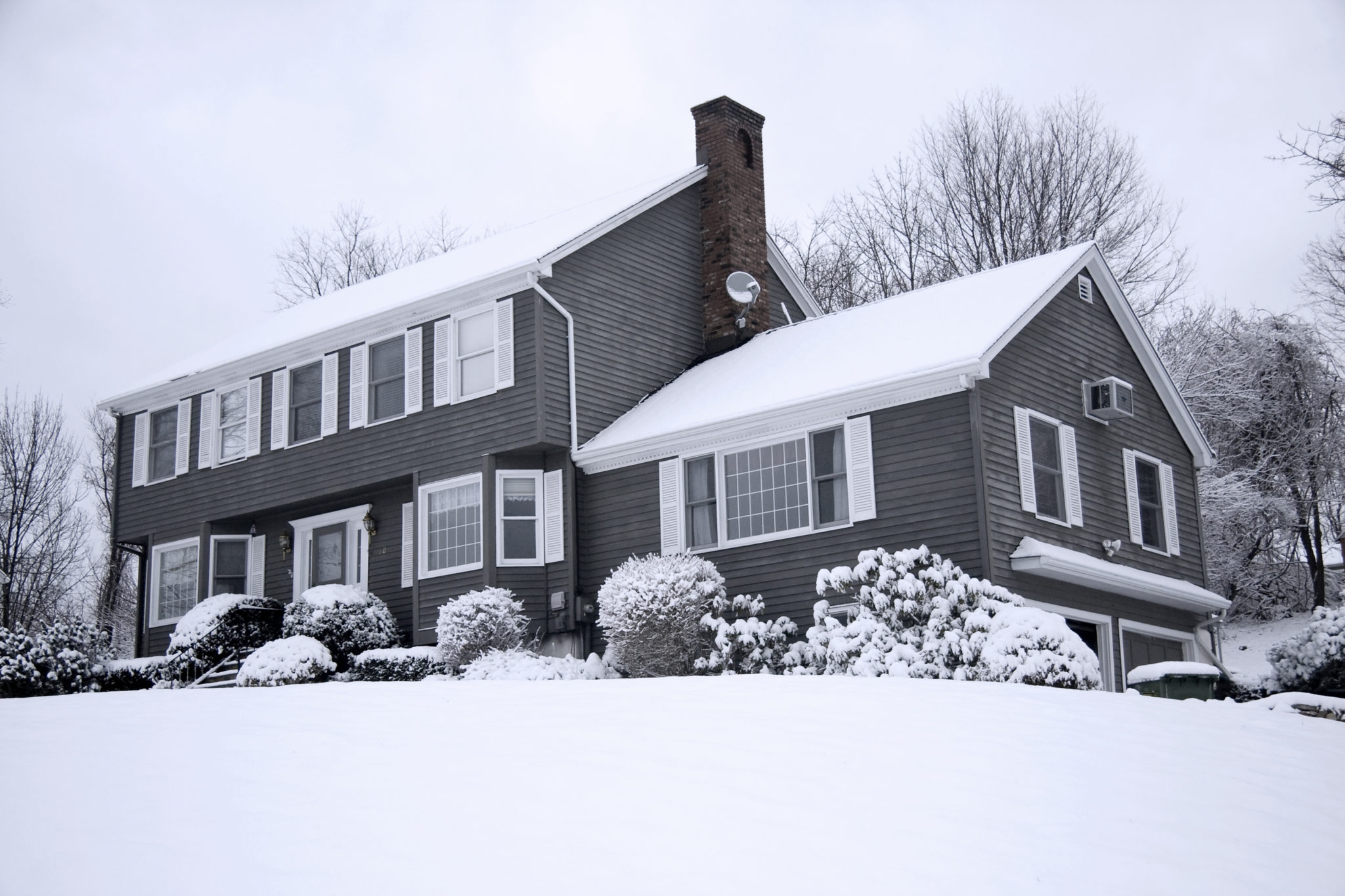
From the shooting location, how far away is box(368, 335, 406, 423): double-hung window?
21344mm

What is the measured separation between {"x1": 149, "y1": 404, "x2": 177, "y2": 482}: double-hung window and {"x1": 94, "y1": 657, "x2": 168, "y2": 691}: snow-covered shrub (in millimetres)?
3929

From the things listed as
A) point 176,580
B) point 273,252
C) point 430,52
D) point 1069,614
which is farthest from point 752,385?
point 430,52

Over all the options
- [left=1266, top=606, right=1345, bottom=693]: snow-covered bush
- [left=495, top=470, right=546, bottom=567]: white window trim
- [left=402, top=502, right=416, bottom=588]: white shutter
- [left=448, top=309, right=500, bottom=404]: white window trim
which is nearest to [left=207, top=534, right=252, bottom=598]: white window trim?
[left=402, top=502, right=416, bottom=588]: white shutter

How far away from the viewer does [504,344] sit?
19.9 meters

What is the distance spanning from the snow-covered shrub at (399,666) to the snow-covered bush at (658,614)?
2.82 m

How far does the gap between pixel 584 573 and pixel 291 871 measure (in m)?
12.6

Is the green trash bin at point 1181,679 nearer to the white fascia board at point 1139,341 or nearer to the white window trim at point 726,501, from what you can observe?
the white window trim at point 726,501

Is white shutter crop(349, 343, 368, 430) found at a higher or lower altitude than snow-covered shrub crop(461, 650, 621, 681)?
higher

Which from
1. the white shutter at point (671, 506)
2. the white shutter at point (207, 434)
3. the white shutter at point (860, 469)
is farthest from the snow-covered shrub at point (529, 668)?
the white shutter at point (207, 434)

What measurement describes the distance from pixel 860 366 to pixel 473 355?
19.9ft

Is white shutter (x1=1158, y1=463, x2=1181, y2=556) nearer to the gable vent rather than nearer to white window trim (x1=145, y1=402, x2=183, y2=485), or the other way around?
Result: the gable vent

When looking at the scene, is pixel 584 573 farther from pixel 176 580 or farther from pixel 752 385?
pixel 176 580

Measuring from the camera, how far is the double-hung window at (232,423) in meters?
23.6

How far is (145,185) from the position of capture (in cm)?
4831
